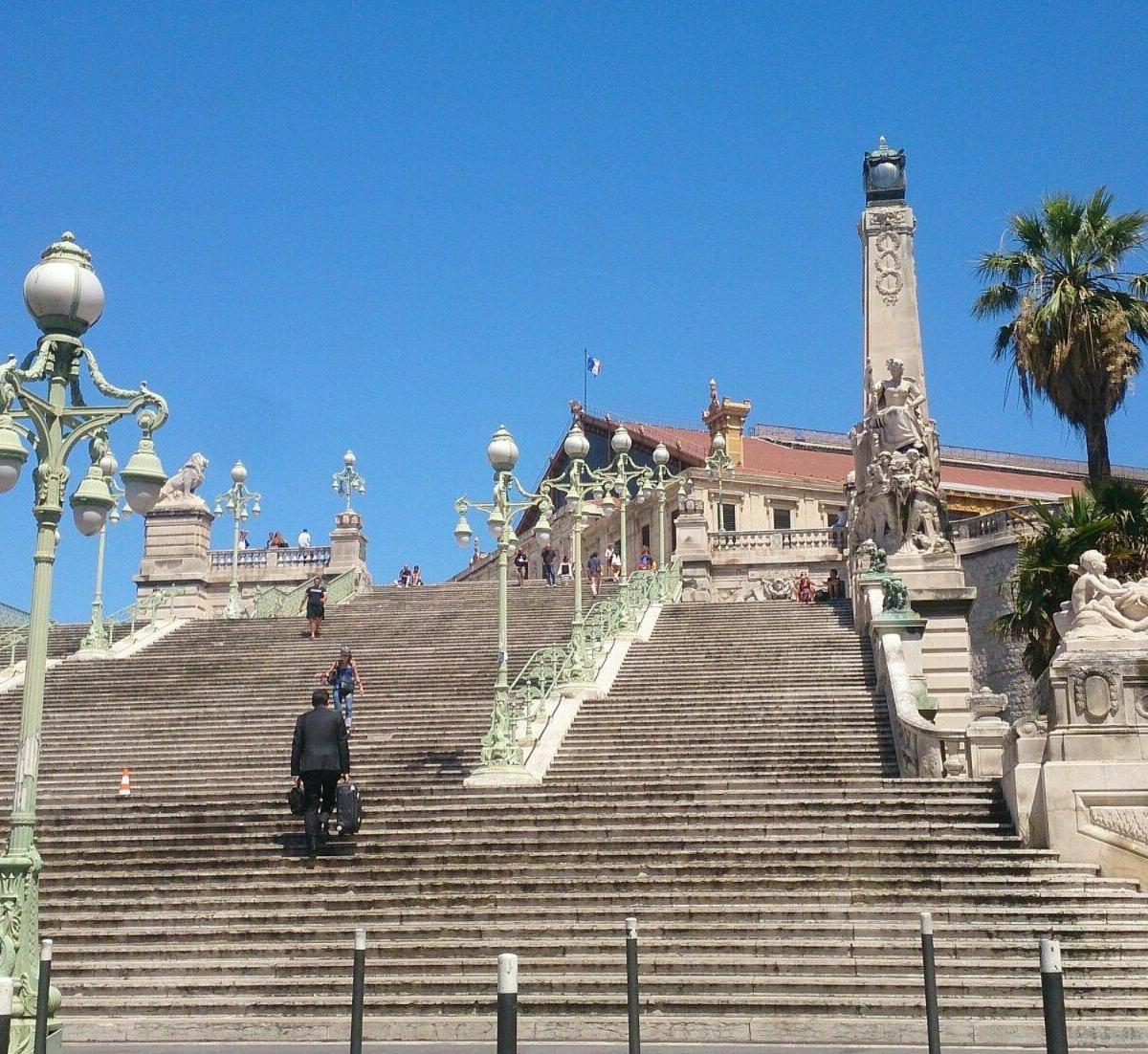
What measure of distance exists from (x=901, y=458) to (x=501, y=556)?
36.3 ft

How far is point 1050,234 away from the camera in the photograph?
28234 millimetres

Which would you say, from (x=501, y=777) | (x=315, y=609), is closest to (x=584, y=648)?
(x=501, y=777)

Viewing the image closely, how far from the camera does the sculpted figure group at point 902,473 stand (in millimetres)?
26594

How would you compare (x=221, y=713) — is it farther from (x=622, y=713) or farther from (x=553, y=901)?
(x=553, y=901)

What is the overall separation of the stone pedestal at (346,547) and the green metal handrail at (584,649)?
1255 centimetres

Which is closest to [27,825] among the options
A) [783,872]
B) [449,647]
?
[783,872]

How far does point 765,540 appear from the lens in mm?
39625

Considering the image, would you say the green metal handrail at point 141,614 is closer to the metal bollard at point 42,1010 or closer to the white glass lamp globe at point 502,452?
the white glass lamp globe at point 502,452

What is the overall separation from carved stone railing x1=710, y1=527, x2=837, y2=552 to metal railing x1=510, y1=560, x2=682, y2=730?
25.7 feet

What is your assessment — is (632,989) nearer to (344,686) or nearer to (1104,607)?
(1104,607)

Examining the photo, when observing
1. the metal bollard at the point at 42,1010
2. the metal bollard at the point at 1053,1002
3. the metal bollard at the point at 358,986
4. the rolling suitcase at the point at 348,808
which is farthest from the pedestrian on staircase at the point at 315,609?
the metal bollard at the point at 1053,1002

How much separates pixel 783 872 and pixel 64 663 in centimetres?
1839

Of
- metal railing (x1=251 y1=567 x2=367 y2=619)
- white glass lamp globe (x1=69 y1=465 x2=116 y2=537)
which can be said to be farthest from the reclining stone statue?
metal railing (x1=251 y1=567 x2=367 y2=619)

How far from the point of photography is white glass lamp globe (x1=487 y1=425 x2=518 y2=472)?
17906mm
